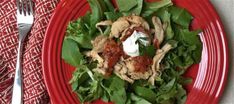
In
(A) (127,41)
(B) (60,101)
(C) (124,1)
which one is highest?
(C) (124,1)

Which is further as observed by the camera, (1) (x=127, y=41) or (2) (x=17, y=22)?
(2) (x=17, y=22)

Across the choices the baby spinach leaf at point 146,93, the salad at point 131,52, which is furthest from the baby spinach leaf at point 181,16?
the baby spinach leaf at point 146,93

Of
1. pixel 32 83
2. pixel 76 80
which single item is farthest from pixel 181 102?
pixel 32 83

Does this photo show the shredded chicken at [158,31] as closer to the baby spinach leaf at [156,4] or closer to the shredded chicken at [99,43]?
the baby spinach leaf at [156,4]

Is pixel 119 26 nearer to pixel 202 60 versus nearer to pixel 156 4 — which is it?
pixel 156 4

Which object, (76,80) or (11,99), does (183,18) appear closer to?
(76,80)

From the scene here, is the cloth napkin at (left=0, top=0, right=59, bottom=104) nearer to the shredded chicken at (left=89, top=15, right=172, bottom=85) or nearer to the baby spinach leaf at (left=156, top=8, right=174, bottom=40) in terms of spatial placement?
the shredded chicken at (left=89, top=15, right=172, bottom=85)
